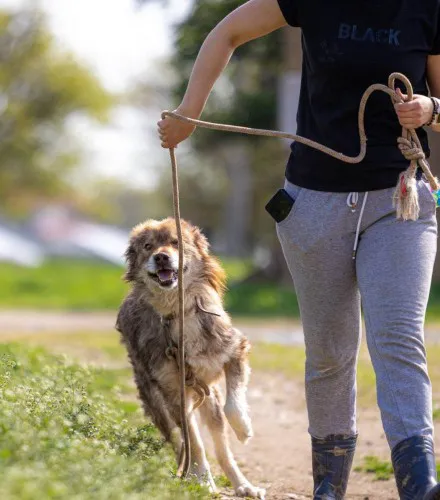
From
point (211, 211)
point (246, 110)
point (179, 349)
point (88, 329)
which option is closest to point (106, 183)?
point (211, 211)

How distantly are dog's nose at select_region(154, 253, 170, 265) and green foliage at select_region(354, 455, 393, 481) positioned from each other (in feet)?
5.32

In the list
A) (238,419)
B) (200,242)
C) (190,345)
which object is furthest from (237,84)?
(238,419)

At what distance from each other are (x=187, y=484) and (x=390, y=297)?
3.90ft

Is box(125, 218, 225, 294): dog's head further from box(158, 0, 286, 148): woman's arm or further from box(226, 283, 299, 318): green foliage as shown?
box(226, 283, 299, 318): green foliage

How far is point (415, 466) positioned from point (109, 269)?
27216 mm

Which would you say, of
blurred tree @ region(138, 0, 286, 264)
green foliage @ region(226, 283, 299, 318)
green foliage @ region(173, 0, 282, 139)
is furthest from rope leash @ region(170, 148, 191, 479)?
green foliage @ region(173, 0, 282, 139)

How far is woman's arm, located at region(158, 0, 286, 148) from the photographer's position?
4.29 m

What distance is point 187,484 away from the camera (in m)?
4.50

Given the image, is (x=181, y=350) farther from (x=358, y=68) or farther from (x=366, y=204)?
(x=358, y=68)

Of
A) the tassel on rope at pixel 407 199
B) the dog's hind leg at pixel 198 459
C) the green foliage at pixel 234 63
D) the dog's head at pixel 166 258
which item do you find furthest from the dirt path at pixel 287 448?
the green foliage at pixel 234 63

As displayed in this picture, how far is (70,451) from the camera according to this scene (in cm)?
361

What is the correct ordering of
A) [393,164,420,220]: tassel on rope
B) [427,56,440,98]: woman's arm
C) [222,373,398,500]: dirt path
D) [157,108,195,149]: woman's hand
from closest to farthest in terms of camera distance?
[393,164,420,220]: tassel on rope → [427,56,440,98]: woman's arm → [157,108,195,149]: woman's hand → [222,373,398,500]: dirt path

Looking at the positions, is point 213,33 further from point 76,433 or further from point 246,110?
point 246,110

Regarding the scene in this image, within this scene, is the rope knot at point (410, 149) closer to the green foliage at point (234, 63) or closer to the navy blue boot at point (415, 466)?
the navy blue boot at point (415, 466)
